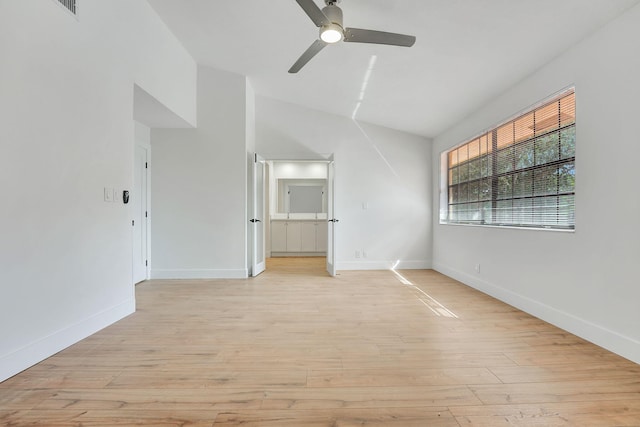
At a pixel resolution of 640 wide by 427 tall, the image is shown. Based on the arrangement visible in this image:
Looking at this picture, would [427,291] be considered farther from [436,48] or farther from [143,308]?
[143,308]

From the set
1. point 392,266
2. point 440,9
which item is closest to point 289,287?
point 392,266

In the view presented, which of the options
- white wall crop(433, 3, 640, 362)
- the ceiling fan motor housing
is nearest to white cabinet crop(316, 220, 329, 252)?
white wall crop(433, 3, 640, 362)

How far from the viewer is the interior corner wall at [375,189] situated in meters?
5.19

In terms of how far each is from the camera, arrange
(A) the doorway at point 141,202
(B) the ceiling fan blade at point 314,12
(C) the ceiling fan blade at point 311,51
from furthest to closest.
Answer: (A) the doorway at point 141,202, (C) the ceiling fan blade at point 311,51, (B) the ceiling fan blade at point 314,12

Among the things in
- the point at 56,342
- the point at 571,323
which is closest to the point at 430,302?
the point at 571,323

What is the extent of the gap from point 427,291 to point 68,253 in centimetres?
363

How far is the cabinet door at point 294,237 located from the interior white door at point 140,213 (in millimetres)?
3356

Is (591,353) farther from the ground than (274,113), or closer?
closer

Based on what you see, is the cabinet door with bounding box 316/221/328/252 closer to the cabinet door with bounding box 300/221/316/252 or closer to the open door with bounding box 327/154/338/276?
the cabinet door with bounding box 300/221/316/252

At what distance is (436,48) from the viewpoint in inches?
109

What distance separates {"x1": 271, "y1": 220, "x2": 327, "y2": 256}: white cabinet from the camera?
713 centimetres

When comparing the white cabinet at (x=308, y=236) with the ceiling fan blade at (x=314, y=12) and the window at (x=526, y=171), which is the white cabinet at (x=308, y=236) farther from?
the ceiling fan blade at (x=314, y=12)

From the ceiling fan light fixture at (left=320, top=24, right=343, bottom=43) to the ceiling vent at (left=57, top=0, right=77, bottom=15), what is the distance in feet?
6.11

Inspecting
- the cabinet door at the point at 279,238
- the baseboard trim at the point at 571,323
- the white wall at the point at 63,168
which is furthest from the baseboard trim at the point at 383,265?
the white wall at the point at 63,168
